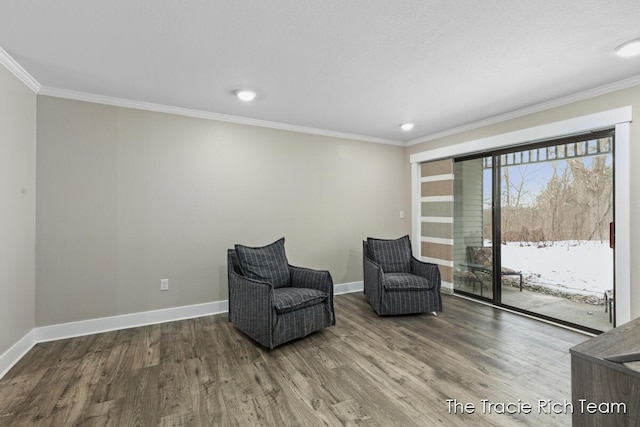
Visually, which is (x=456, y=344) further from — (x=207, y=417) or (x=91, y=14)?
(x=91, y=14)

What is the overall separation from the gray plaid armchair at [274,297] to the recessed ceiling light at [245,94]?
1.52 meters

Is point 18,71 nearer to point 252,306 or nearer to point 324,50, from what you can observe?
point 324,50

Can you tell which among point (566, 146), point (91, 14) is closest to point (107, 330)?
point (91, 14)

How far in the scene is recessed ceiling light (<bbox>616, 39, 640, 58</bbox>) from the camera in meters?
2.04

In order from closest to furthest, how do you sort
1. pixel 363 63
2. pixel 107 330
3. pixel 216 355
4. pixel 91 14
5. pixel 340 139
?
pixel 91 14 < pixel 363 63 < pixel 216 355 < pixel 107 330 < pixel 340 139

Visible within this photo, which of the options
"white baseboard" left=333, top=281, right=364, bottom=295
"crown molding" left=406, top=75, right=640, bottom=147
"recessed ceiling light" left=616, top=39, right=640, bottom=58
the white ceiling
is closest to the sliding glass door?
"crown molding" left=406, top=75, right=640, bottom=147

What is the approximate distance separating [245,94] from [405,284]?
269cm

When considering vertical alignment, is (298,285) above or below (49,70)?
below

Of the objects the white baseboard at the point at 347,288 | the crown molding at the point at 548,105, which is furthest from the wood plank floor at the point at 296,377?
the crown molding at the point at 548,105

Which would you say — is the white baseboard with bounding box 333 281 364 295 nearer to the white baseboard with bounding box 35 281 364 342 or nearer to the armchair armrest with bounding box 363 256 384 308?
the armchair armrest with bounding box 363 256 384 308

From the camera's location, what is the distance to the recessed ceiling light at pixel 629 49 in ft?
6.70

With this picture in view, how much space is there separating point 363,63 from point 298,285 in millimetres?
2257

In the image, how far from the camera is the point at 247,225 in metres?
3.76

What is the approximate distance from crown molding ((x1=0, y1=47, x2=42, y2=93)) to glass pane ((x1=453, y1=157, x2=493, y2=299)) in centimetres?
488
